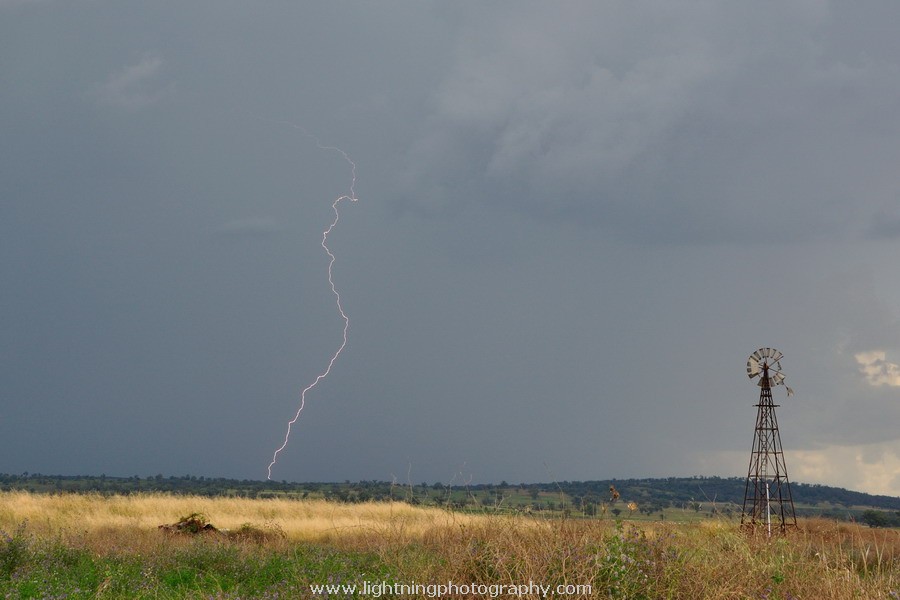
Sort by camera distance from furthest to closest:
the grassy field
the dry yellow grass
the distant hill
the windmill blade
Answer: the distant hill, the windmill blade, the dry yellow grass, the grassy field

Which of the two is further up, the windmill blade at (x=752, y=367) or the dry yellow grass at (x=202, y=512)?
the windmill blade at (x=752, y=367)

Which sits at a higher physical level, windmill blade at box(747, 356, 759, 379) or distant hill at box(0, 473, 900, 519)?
windmill blade at box(747, 356, 759, 379)

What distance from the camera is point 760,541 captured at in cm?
1375

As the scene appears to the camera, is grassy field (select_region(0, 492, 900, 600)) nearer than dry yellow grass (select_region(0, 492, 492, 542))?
Yes

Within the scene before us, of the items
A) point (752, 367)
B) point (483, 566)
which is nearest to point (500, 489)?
point (752, 367)

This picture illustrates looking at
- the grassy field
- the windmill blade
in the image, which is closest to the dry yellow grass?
the grassy field

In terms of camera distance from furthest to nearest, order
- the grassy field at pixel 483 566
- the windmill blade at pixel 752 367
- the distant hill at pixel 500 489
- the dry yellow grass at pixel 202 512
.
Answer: the distant hill at pixel 500 489, the windmill blade at pixel 752 367, the dry yellow grass at pixel 202 512, the grassy field at pixel 483 566

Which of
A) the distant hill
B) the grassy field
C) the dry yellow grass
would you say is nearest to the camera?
the grassy field

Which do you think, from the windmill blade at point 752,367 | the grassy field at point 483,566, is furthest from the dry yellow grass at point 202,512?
the windmill blade at point 752,367

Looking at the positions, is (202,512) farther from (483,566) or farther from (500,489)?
(500,489)

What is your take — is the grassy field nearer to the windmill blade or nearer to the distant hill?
the windmill blade

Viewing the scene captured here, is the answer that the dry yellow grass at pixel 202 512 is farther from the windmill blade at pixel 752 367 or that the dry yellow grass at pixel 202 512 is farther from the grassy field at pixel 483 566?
the windmill blade at pixel 752 367

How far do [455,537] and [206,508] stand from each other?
22877 millimetres

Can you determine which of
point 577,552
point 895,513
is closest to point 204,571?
point 577,552
